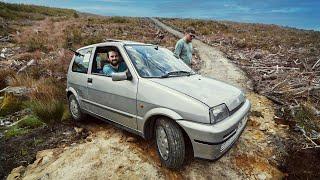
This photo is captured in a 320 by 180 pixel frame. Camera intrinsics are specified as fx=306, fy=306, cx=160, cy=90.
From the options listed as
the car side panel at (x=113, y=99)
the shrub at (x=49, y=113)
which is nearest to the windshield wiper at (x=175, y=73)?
the car side panel at (x=113, y=99)

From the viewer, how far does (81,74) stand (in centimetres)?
607

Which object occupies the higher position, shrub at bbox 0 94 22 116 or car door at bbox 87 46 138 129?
car door at bbox 87 46 138 129

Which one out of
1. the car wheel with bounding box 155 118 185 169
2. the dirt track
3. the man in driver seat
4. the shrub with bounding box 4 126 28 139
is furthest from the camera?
the shrub with bounding box 4 126 28 139

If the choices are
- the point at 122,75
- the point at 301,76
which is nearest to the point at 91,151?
the point at 122,75

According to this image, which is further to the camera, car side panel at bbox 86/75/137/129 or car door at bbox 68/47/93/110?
car door at bbox 68/47/93/110

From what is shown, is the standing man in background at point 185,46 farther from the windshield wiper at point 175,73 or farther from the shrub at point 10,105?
the shrub at point 10,105

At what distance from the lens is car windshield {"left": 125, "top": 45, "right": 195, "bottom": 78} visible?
493 cm

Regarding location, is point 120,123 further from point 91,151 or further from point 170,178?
point 170,178

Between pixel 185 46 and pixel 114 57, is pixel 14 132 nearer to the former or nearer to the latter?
pixel 114 57

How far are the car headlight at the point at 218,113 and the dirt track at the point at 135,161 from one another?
3.05ft

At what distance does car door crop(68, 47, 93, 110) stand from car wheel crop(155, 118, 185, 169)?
2152 millimetres

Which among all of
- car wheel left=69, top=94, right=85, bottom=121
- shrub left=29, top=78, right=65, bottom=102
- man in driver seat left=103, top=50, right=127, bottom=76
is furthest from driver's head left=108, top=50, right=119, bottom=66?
shrub left=29, top=78, right=65, bottom=102

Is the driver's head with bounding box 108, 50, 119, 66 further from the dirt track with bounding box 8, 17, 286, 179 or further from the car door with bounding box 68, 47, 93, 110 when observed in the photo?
the dirt track with bounding box 8, 17, 286, 179

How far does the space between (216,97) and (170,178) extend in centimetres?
130
